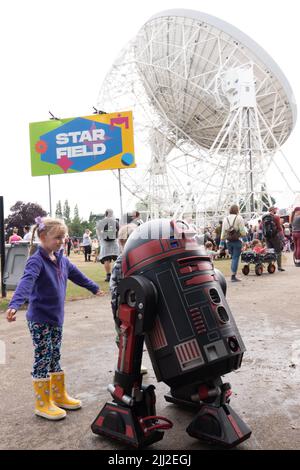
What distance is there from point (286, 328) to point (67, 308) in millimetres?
3917

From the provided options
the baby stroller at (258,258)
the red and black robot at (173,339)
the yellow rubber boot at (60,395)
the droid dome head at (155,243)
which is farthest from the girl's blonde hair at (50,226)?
the baby stroller at (258,258)

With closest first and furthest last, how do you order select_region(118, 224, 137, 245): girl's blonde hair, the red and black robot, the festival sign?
1. the red and black robot
2. select_region(118, 224, 137, 245): girl's blonde hair
3. the festival sign

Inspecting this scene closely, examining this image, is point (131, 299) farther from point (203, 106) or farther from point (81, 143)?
point (203, 106)

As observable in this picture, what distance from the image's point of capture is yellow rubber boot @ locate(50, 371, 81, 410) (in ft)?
11.5

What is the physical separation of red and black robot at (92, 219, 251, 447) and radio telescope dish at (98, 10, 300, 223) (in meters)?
25.7

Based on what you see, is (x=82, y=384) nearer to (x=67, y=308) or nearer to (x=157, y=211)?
(x=67, y=308)

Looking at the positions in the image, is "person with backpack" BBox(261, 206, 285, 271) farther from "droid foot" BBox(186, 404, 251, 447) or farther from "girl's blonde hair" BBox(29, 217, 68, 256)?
"droid foot" BBox(186, 404, 251, 447)

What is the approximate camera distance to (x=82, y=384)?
4.04 m

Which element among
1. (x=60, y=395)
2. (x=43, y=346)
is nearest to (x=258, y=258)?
(x=60, y=395)

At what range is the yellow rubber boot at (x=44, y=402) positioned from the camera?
332 centimetres

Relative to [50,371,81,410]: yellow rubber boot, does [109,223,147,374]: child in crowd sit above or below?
above

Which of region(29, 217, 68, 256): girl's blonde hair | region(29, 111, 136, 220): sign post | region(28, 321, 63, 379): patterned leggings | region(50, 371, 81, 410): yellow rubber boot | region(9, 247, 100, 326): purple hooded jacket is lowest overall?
A: region(50, 371, 81, 410): yellow rubber boot

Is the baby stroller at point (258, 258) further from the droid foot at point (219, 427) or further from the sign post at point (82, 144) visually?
the droid foot at point (219, 427)

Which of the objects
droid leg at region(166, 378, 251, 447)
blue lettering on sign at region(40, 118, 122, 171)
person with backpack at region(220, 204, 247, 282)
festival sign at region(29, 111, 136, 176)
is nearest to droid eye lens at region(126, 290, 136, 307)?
droid leg at region(166, 378, 251, 447)
